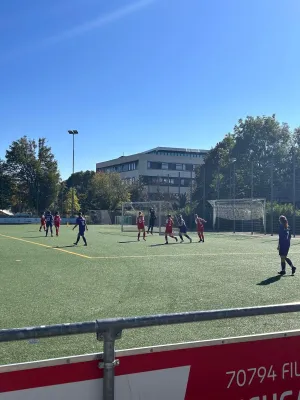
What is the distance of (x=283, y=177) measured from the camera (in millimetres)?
51156

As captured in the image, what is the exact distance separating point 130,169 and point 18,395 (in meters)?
108

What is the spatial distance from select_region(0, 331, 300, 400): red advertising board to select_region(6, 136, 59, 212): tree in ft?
245

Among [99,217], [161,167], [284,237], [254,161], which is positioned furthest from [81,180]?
[284,237]

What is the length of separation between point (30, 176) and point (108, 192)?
13431mm

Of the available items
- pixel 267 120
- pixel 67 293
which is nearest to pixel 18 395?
pixel 67 293

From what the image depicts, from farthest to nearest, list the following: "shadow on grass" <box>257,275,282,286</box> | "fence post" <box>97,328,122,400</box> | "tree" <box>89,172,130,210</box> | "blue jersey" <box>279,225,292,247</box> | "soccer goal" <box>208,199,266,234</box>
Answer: "tree" <box>89,172,130,210</box> < "soccer goal" <box>208,199,266,234</box> < "blue jersey" <box>279,225,292,247</box> < "shadow on grass" <box>257,275,282,286</box> < "fence post" <box>97,328,122,400</box>

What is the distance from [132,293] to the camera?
980cm

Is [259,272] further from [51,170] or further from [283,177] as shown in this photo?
[51,170]

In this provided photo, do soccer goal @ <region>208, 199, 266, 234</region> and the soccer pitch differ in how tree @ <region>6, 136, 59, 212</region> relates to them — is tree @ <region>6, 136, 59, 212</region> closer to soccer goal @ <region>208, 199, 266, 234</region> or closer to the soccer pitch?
soccer goal @ <region>208, 199, 266, 234</region>

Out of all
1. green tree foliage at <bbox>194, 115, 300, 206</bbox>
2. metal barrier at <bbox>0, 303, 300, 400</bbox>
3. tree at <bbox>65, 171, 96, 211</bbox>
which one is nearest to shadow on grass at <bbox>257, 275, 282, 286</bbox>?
metal barrier at <bbox>0, 303, 300, 400</bbox>

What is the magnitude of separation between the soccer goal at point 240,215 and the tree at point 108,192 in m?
33.2

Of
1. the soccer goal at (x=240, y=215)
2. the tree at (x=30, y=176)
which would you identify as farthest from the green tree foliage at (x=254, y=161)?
the tree at (x=30, y=176)

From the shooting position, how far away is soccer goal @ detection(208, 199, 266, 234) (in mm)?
38312

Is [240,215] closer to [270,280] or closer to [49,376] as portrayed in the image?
[270,280]
